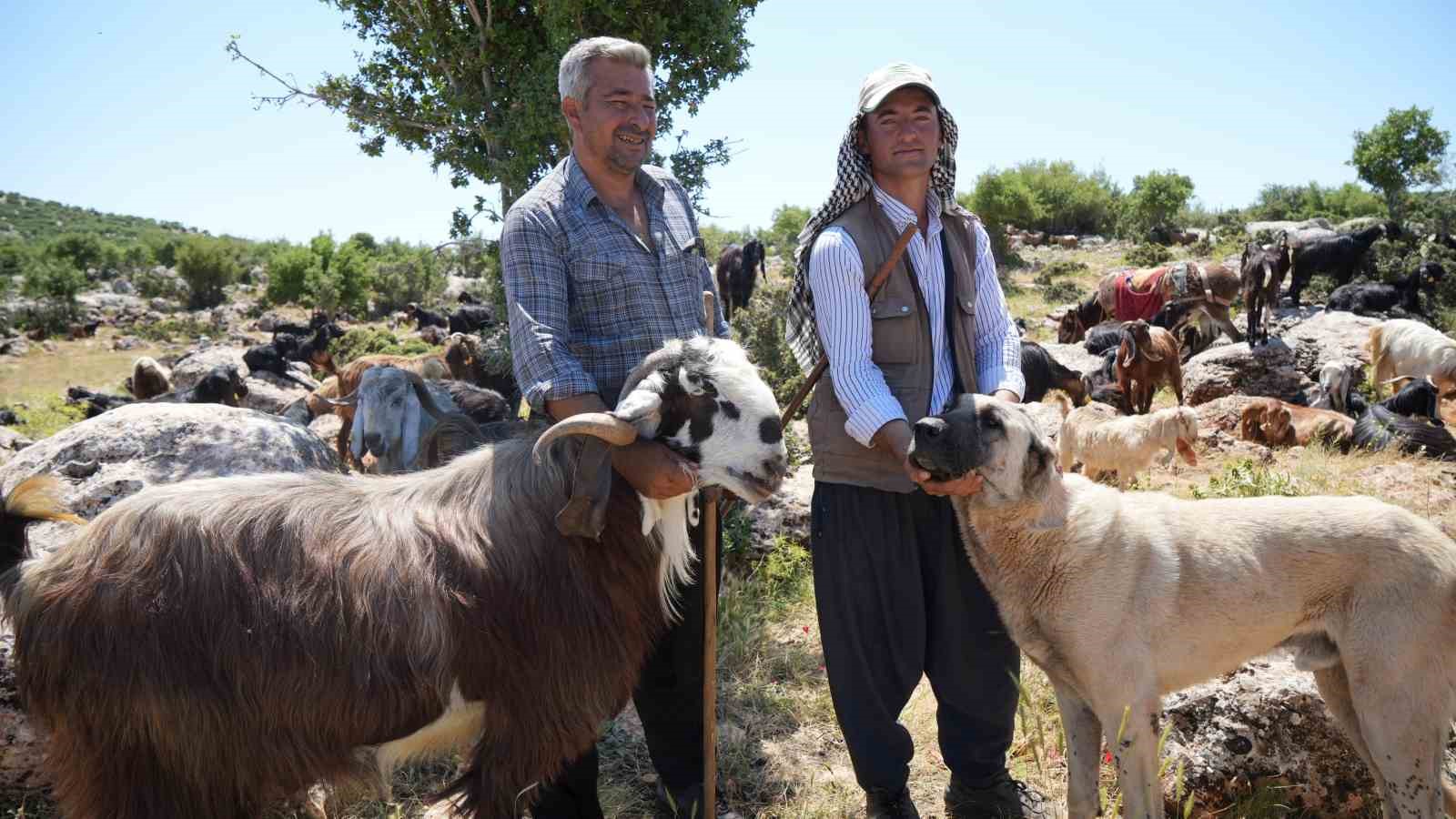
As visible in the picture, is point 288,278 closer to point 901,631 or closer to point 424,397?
point 424,397

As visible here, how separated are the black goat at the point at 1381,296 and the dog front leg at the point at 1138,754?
2091cm

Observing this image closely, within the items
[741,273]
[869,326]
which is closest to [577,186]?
[869,326]

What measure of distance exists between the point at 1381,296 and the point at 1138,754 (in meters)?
21.8

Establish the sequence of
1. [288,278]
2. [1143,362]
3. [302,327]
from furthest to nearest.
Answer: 1. [288,278]
2. [302,327]
3. [1143,362]

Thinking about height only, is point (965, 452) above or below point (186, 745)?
above

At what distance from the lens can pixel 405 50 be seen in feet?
27.4

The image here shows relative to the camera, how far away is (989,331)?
12.2 feet

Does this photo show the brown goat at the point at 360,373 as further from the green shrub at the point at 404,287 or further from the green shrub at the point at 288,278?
the green shrub at the point at 288,278

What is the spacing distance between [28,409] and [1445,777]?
2227 centimetres

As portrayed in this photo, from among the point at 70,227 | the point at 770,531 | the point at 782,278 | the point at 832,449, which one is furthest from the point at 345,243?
the point at 70,227

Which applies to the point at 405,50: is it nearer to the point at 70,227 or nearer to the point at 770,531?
the point at 770,531

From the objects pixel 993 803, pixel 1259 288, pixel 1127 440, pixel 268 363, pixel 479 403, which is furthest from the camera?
pixel 268 363

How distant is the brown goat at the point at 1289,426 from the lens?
11023 millimetres

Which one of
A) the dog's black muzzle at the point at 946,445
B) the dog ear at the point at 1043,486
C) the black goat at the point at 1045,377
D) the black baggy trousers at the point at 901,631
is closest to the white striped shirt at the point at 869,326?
the dog's black muzzle at the point at 946,445
